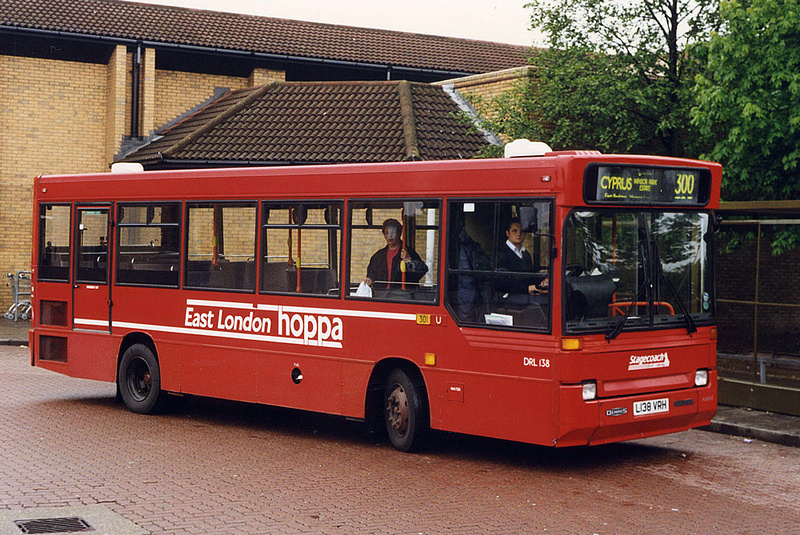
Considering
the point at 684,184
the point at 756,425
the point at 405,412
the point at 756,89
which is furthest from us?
the point at 756,89

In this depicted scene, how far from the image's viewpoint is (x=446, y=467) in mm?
9562

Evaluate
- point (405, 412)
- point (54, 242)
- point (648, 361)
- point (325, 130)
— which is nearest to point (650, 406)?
point (648, 361)

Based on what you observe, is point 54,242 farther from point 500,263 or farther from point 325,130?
point 325,130

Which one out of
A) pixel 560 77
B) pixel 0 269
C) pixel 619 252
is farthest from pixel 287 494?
pixel 0 269

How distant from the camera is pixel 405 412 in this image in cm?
1022

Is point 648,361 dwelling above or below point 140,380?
above

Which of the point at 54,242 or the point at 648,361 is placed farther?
the point at 54,242

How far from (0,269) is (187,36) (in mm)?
7616

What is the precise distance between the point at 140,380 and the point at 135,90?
16210mm

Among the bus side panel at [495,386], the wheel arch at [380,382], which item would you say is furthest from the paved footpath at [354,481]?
the bus side panel at [495,386]

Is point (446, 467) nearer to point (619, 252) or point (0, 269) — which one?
point (619, 252)

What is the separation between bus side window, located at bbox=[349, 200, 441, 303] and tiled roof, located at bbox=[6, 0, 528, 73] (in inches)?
733

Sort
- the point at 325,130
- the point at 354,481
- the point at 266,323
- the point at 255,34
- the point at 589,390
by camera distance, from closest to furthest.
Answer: the point at 354,481 < the point at 589,390 < the point at 266,323 < the point at 325,130 < the point at 255,34

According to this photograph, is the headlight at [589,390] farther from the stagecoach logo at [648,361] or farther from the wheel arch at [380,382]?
the wheel arch at [380,382]
